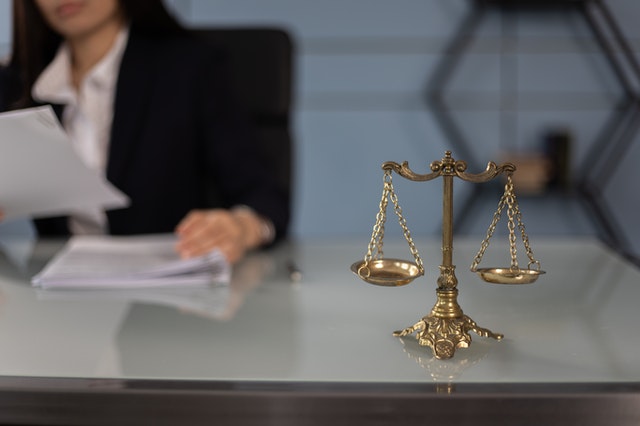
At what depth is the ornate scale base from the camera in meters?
0.73

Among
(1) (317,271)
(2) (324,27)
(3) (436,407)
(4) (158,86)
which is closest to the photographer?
(3) (436,407)

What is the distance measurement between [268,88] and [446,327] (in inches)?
45.3

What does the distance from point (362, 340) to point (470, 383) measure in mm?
160

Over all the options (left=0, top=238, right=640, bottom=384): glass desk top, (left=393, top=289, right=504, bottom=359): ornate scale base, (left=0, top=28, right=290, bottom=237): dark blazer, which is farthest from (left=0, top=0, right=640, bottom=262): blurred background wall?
(left=393, top=289, right=504, bottom=359): ornate scale base

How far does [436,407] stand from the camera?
0.64 metres

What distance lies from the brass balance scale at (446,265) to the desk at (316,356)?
0.8 inches

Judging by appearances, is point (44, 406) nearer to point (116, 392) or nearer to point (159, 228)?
point (116, 392)

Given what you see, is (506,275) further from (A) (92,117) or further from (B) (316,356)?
(A) (92,117)

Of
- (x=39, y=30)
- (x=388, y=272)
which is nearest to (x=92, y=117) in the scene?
(x=39, y=30)

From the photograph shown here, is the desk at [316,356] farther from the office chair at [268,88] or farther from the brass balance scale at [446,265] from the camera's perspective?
the office chair at [268,88]

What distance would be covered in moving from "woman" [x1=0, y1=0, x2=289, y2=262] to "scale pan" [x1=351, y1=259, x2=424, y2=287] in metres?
0.88

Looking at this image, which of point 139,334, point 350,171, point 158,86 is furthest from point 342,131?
point 139,334

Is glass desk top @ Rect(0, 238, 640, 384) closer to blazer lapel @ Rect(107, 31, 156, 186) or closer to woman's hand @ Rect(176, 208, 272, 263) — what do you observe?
woman's hand @ Rect(176, 208, 272, 263)

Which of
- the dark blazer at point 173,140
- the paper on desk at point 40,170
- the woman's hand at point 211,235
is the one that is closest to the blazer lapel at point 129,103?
the dark blazer at point 173,140
